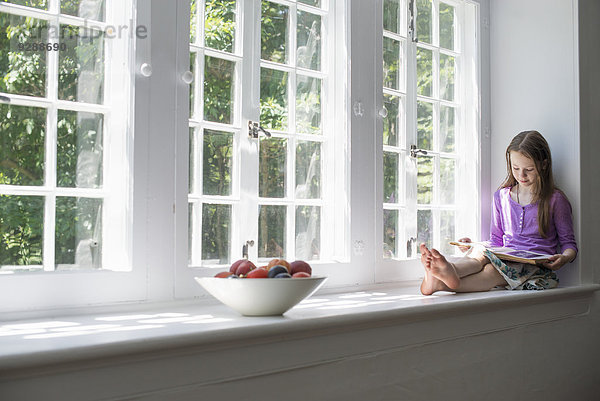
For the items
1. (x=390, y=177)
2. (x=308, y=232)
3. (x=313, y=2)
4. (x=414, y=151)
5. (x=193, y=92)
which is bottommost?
(x=308, y=232)

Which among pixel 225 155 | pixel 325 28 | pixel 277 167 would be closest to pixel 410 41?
pixel 325 28

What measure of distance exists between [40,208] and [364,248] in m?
1.27

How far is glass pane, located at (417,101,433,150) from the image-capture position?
2.84 meters

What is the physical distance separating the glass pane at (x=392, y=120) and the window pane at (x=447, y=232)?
19.6 inches

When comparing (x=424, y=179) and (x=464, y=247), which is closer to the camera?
(x=464, y=247)

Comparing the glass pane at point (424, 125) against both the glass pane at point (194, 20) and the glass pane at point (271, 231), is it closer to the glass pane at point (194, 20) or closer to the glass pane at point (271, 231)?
the glass pane at point (271, 231)

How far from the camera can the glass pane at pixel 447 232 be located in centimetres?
295

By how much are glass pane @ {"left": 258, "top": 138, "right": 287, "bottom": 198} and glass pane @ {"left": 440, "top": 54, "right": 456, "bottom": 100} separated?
1.08m

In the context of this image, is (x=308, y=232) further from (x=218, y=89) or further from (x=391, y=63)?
(x=391, y=63)

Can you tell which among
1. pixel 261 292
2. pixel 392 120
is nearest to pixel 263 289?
pixel 261 292

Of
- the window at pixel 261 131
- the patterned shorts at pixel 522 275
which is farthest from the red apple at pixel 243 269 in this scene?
the patterned shorts at pixel 522 275

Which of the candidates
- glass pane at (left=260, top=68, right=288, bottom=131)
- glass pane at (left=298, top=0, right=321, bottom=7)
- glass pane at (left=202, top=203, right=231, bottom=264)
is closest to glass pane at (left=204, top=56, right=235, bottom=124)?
glass pane at (left=260, top=68, right=288, bottom=131)

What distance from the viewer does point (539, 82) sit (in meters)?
2.93

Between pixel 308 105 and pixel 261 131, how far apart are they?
27cm
